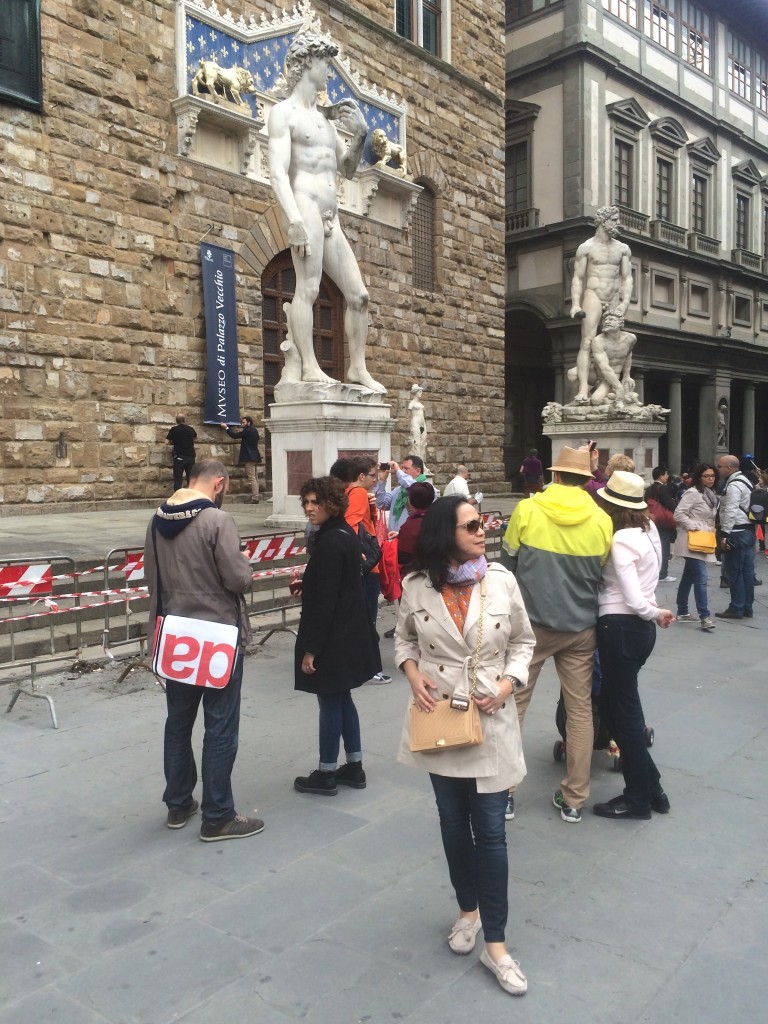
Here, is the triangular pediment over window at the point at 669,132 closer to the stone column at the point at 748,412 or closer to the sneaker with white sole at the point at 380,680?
the stone column at the point at 748,412

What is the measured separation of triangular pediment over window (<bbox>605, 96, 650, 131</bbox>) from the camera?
2831 cm

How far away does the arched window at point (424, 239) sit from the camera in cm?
1980

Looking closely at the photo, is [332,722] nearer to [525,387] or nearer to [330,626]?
[330,626]

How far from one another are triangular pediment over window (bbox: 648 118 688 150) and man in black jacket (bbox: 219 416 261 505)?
22.6 meters

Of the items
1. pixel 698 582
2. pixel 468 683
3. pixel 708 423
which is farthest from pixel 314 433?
pixel 708 423

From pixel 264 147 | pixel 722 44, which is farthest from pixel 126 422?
pixel 722 44

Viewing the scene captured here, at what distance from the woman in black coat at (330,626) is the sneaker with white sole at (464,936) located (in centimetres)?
152

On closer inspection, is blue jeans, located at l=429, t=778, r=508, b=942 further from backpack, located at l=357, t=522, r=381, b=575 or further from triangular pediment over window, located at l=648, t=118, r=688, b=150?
triangular pediment over window, located at l=648, t=118, r=688, b=150

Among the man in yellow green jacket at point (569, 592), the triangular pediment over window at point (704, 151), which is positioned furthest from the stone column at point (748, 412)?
the man in yellow green jacket at point (569, 592)

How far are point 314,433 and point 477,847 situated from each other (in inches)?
330

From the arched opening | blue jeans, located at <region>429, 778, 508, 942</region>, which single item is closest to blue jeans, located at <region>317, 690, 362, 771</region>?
blue jeans, located at <region>429, 778, 508, 942</region>

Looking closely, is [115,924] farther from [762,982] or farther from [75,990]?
[762,982]

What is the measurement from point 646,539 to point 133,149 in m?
12.1

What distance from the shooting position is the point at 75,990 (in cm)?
287
